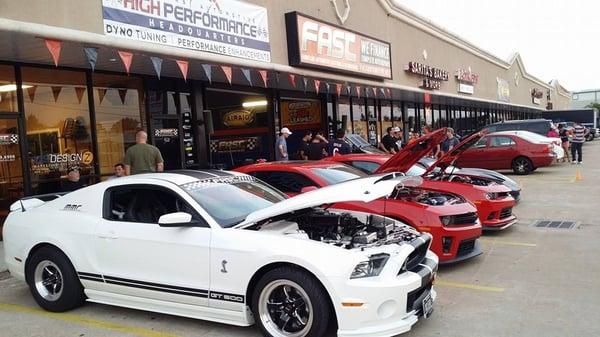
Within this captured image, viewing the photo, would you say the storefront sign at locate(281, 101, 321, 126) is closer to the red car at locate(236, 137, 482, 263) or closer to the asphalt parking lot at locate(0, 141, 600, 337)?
the red car at locate(236, 137, 482, 263)

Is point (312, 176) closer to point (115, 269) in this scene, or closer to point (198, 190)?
point (198, 190)

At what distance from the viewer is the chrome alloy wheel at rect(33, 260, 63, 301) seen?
17.3 feet

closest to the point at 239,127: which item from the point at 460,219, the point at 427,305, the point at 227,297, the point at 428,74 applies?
the point at 428,74

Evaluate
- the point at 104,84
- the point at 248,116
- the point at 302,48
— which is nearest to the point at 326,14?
the point at 302,48

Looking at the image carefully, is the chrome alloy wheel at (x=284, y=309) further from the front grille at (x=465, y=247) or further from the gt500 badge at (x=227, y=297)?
the front grille at (x=465, y=247)

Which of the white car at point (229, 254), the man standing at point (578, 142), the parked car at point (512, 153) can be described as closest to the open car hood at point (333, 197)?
the white car at point (229, 254)

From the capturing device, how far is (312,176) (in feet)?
24.3

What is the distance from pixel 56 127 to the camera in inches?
395

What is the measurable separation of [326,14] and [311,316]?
501 inches

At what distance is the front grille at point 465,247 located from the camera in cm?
619

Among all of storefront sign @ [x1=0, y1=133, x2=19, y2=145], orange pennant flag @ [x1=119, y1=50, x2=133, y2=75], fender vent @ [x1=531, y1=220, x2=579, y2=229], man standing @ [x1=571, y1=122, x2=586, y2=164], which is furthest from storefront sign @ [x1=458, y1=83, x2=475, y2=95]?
storefront sign @ [x1=0, y1=133, x2=19, y2=145]

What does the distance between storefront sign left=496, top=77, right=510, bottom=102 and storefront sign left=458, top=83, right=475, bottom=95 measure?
8.85 metres

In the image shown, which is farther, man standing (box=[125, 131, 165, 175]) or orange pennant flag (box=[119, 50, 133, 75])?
man standing (box=[125, 131, 165, 175])

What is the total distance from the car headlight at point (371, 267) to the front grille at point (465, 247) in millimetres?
2418
